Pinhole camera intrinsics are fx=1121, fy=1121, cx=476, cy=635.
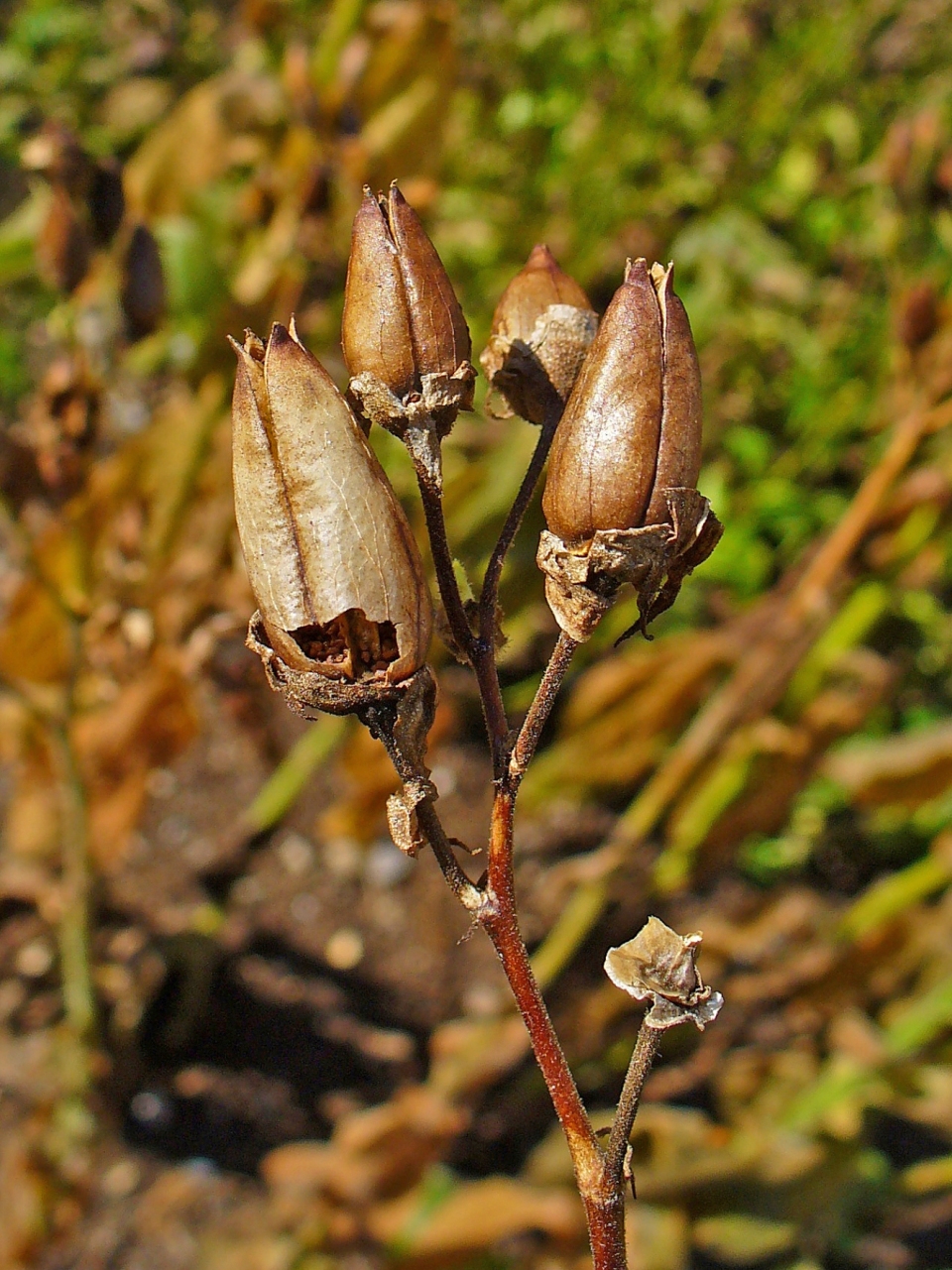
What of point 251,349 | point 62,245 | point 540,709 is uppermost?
point 62,245

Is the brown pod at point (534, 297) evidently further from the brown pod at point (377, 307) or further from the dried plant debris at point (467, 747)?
the dried plant debris at point (467, 747)

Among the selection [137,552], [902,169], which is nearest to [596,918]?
[137,552]

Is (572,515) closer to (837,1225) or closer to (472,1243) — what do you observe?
(472,1243)

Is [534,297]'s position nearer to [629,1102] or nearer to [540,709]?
[540,709]

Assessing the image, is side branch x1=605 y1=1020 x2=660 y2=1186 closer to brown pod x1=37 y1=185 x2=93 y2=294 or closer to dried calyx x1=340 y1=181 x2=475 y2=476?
dried calyx x1=340 y1=181 x2=475 y2=476

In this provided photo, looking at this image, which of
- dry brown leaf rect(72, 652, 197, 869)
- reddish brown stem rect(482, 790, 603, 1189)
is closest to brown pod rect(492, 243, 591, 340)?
reddish brown stem rect(482, 790, 603, 1189)

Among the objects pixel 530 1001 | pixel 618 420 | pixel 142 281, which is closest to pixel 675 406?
pixel 618 420
